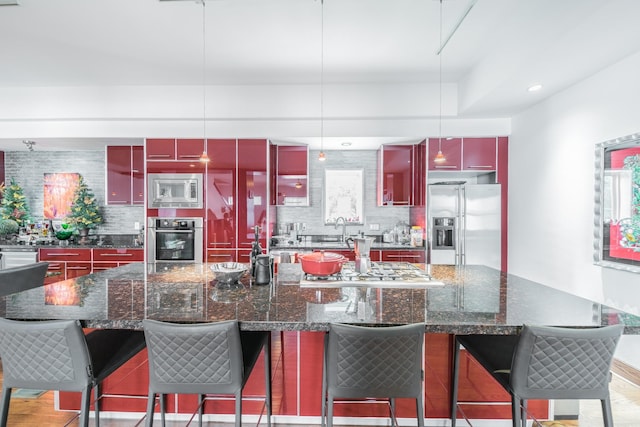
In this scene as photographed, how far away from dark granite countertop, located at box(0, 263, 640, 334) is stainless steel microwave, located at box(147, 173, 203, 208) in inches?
85.6

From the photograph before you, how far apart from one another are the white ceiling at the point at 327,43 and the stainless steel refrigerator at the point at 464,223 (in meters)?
0.96

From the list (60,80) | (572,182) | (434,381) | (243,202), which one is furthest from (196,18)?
(572,182)

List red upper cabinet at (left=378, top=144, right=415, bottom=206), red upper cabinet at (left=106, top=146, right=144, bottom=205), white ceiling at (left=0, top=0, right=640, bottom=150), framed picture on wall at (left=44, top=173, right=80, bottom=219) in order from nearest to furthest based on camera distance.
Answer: white ceiling at (left=0, top=0, right=640, bottom=150)
red upper cabinet at (left=378, top=144, right=415, bottom=206)
red upper cabinet at (left=106, top=146, right=144, bottom=205)
framed picture on wall at (left=44, top=173, right=80, bottom=219)

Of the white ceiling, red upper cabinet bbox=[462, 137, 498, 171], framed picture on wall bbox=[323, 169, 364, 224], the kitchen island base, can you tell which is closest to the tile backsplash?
framed picture on wall bbox=[323, 169, 364, 224]

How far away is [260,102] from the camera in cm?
397

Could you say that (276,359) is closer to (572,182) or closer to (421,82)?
(572,182)

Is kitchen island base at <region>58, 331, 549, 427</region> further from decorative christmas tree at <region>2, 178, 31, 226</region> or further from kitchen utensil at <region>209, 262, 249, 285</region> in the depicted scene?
decorative christmas tree at <region>2, 178, 31, 226</region>

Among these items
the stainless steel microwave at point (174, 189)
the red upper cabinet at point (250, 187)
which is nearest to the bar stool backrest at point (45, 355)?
the red upper cabinet at point (250, 187)

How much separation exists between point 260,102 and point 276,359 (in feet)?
10.3

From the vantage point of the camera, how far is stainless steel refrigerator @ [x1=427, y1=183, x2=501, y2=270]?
154 inches

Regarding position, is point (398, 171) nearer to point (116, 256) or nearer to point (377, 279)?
point (377, 279)

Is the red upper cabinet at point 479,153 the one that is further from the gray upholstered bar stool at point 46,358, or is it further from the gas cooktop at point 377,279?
the gray upholstered bar stool at point 46,358

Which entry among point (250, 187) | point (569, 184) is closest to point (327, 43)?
point (250, 187)

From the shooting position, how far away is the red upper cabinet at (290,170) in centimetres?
438
